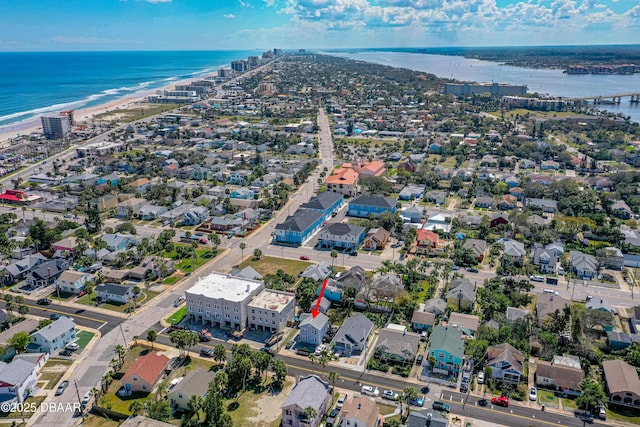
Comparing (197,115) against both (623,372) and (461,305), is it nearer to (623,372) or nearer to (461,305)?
(461,305)

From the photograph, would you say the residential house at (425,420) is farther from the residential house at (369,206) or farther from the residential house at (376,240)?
the residential house at (369,206)

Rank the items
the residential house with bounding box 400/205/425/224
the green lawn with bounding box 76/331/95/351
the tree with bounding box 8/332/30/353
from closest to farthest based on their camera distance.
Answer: the tree with bounding box 8/332/30/353 → the green lawn with bounding box 76/331/95/351 → the residential house with bounding box 400/205/425/224

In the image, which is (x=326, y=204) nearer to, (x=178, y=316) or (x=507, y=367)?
(x=178, y=316)

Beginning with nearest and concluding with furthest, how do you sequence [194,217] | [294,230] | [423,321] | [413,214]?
[423,321]
[294,230]
[194,217]
[413,214]

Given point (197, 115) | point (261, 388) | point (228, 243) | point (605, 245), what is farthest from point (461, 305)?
point (197, 115)

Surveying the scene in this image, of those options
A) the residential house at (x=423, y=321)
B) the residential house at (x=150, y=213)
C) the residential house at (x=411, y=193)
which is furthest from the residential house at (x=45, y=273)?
the residential house at (x=411, y=193)

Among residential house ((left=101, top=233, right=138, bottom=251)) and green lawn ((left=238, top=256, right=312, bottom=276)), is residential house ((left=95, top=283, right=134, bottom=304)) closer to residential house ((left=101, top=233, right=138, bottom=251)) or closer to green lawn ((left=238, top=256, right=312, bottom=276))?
residential house ((left=101, top=233, right=138, bottom=251))

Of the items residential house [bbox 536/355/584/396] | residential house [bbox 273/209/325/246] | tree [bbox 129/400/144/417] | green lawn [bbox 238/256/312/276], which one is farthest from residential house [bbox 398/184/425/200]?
tree [bbox 129/400/144/417]

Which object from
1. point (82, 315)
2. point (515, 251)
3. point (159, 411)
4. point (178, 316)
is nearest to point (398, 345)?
point (159, 411)
